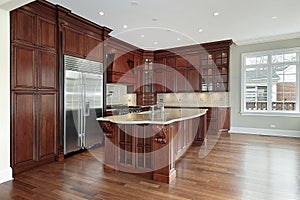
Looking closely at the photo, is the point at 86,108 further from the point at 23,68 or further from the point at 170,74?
the point at 170,74

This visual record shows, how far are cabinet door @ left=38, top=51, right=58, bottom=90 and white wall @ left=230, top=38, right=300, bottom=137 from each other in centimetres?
554

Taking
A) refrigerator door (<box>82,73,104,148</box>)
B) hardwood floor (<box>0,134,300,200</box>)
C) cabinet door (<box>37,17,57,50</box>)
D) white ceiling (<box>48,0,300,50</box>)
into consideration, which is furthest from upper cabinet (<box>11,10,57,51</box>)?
hardwood floor (<box>0,134,300,200</box>)

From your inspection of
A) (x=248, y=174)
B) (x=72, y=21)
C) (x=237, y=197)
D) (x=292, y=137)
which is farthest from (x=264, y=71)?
(x=72, y=21)

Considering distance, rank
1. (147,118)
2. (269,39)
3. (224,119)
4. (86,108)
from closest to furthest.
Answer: (147,118) < (86,108) < (269,39) < (224,119)

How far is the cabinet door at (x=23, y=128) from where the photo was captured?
3135 millimetres

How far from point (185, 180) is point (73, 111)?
262 centimetres

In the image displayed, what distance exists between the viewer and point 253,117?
21.5 feet

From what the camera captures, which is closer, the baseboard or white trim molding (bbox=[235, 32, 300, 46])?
the baseboard

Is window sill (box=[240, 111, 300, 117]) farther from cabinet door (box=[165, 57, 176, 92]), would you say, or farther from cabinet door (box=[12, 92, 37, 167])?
cabinet door (box=[12, 92, 37, 167])

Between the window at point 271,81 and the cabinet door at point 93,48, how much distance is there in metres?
4.69

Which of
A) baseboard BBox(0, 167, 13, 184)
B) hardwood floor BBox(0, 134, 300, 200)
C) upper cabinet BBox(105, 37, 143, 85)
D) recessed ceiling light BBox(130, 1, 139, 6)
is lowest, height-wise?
hardwood floor BBox(0, 134, 300, 200)

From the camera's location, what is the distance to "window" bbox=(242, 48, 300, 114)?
19.9 feet

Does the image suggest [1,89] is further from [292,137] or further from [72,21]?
[292,137]

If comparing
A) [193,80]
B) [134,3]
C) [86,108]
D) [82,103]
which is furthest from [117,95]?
[134,3]
